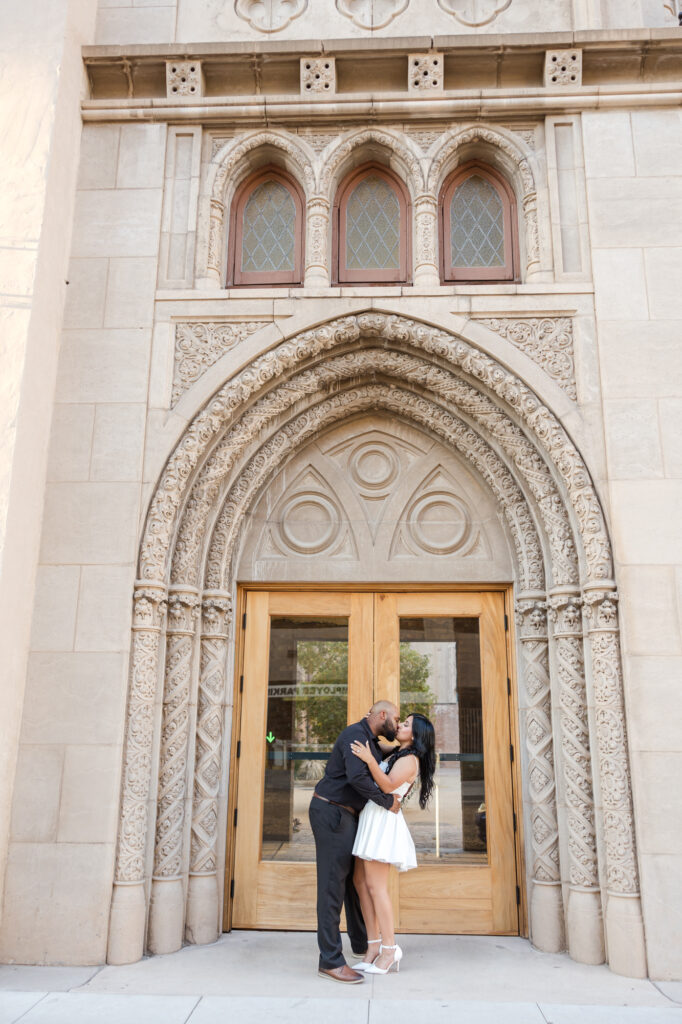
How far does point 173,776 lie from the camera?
5238mm

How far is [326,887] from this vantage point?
4660 millimetres

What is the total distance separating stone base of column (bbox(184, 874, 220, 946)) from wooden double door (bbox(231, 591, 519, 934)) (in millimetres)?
281

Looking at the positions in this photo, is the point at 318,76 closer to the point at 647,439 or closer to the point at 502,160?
the point at 502,160

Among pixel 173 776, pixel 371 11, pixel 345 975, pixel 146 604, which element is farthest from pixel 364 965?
pixel 371 11

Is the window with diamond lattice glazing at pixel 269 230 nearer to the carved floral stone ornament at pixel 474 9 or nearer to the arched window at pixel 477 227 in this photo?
the arched window at pixel 477 227

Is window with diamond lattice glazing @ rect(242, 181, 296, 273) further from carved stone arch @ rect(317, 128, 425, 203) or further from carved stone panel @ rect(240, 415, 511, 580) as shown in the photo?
carved stone panel @ rect(240, 415, 511, 580)

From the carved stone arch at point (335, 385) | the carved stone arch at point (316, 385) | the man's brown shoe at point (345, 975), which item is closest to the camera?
the man's brown shoe at point (345, 975)

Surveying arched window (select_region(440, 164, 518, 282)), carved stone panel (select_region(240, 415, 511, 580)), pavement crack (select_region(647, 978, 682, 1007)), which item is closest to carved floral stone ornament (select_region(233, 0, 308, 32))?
arched window (select_region(440, 164, 518, 282))

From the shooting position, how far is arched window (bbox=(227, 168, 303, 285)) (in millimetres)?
6133

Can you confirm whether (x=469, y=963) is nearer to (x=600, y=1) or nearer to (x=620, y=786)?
(x=620, y=786)

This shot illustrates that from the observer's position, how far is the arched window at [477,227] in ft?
19.9

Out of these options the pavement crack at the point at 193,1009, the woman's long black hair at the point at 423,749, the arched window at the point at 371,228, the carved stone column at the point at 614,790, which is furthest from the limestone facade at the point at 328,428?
the woman's long black hair at the point at 423,749

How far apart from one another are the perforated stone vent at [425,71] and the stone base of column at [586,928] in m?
5.80

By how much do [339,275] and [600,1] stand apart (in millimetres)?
3036
